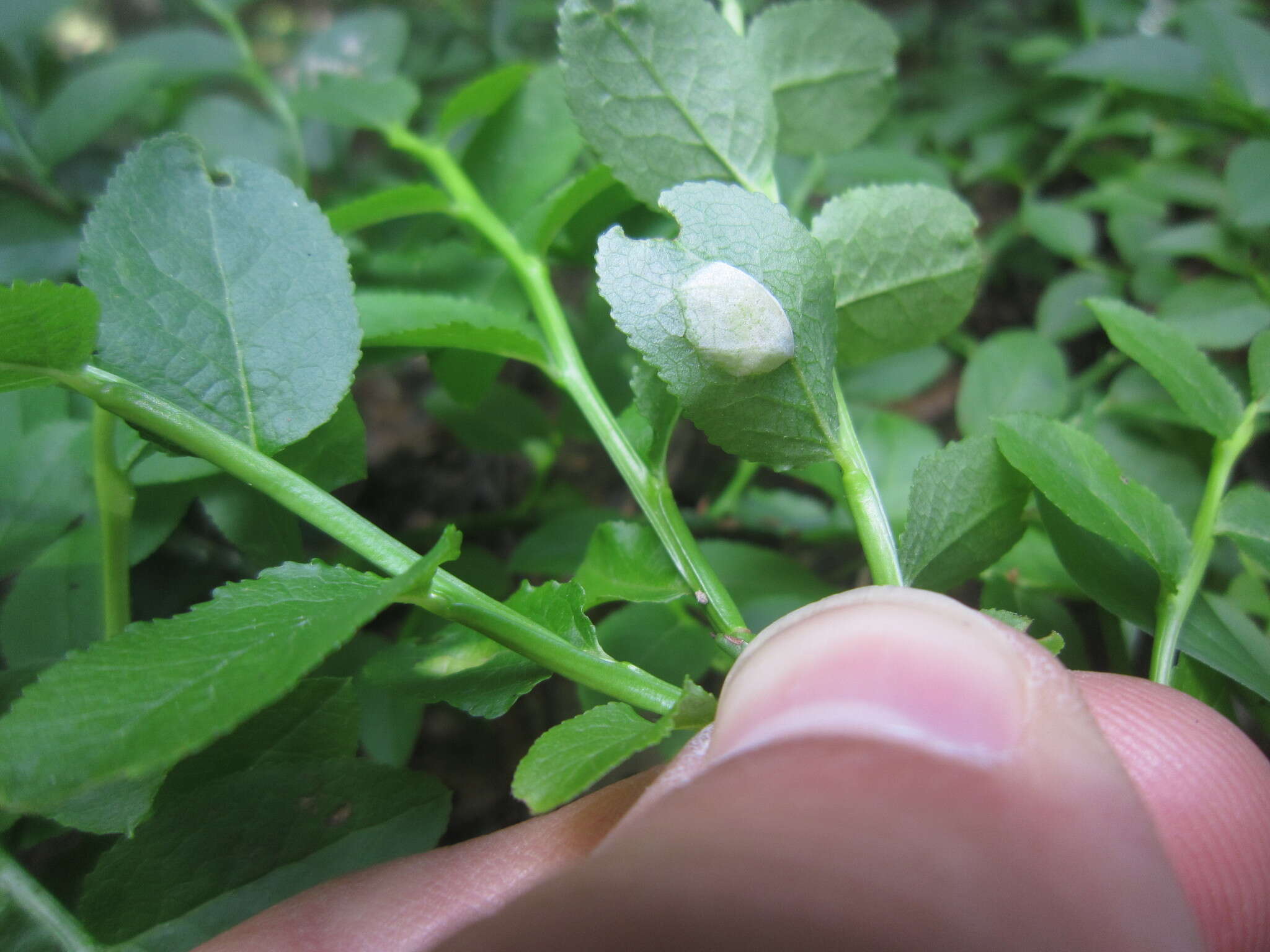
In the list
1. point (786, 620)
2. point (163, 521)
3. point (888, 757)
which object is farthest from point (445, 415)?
point (888, 757)

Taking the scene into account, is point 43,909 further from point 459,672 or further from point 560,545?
point 560,545

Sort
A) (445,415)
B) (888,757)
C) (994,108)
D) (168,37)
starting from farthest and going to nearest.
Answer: (994,108)
(168,37)
(445,415)
(888,757)

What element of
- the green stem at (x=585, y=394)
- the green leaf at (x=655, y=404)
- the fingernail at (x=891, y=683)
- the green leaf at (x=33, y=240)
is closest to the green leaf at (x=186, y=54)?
the green leaf at (x=33, y=240)

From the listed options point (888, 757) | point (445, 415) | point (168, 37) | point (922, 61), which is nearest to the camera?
point (888, 757)

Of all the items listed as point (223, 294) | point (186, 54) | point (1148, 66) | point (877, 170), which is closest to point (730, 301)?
point (223, 294)

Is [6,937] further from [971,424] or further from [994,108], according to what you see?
[994,108]

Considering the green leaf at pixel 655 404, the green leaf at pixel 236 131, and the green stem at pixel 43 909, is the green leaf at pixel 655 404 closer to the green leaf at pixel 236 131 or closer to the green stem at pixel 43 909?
the green stem at pixel 43 909
